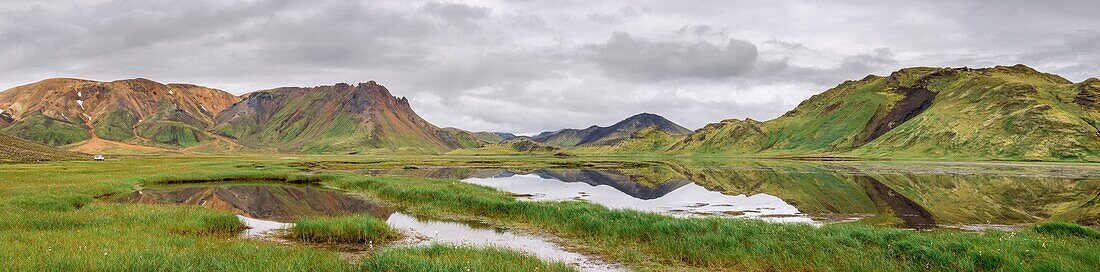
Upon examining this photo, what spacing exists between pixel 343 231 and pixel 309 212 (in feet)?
45.7

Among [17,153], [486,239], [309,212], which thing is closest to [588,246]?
[486,239]

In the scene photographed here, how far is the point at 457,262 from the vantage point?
15.3 meters

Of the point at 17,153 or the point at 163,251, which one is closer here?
→ the point at 163,251

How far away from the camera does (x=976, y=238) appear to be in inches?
730

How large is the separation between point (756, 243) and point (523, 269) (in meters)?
9.18

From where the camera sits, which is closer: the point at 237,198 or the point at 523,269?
the point at 523,269

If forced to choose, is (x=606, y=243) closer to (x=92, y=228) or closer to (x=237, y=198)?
(x=92, y=228)

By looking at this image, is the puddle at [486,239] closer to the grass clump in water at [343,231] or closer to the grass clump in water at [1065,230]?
the grass clump in water at [343,231]

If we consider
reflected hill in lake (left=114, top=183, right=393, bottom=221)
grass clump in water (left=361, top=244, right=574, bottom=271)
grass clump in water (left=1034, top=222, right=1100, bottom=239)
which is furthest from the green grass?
grass clump in water (left=1034, top=222, right=1100, bottom=239)

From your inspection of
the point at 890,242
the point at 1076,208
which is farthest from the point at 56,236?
the point at 1076,208

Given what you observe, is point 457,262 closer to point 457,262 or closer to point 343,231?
point 457,262

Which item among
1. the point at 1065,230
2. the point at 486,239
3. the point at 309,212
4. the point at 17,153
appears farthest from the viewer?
the point at 17,153

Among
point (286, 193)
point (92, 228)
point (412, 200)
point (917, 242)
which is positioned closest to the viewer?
point (917, 242)

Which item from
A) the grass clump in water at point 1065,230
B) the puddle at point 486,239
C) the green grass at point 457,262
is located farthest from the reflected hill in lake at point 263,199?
the grass clump in water at point 1065,230
